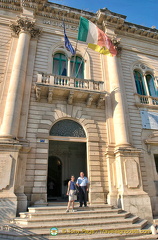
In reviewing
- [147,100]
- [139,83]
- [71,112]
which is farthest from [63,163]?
[139,83]

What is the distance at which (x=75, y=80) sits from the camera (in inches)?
472

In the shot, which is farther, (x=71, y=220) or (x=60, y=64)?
(x=60, y=64)

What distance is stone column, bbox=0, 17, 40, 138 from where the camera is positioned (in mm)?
9727

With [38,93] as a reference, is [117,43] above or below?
above

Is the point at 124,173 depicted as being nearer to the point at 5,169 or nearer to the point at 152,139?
the point at 152,139

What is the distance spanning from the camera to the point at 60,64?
13648 millimetres

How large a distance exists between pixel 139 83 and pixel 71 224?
12642mm

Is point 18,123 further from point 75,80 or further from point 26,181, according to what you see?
point 75,80

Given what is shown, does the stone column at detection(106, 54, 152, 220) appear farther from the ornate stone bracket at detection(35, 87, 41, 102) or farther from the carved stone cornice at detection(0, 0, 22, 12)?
the carved stone cornice at detection(0, 0, 22, 12)

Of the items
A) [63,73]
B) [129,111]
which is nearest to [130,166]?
[129,111]

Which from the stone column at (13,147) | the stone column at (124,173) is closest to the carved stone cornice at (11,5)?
the stone column at (13,147)

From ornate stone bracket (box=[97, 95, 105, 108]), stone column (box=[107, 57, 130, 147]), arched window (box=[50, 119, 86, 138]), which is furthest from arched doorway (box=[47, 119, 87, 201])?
stone column (box=[107, 57, 130, 147])

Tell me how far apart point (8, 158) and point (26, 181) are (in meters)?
1.70

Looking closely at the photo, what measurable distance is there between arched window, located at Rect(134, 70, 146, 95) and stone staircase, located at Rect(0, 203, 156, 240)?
10.1m
